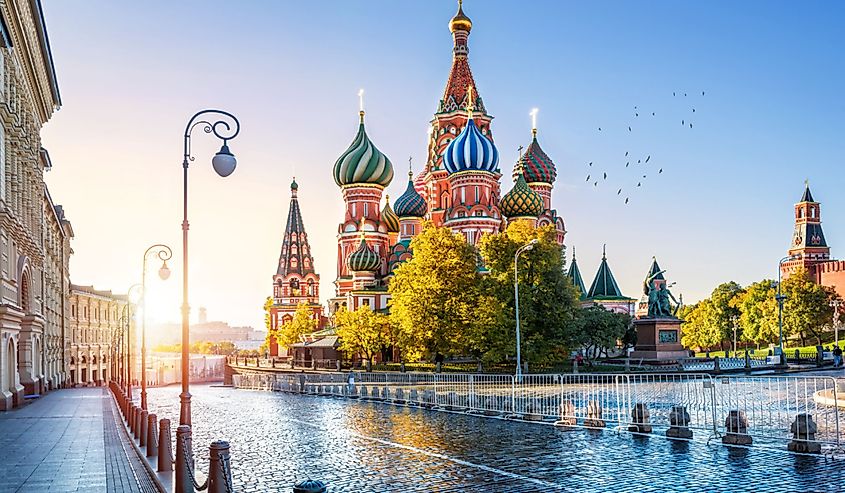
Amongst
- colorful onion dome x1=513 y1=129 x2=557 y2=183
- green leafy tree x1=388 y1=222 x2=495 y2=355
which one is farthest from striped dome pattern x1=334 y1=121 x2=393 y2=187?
green leafy tree x1=388 y1=222 x2=495 y2=355

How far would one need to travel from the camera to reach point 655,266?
74688 millimetres

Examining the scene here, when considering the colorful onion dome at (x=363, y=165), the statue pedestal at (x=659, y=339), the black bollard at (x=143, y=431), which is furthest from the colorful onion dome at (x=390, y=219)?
the black bollard at (x=143, y=431)

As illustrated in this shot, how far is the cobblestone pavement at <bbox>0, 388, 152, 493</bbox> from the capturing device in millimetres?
13508

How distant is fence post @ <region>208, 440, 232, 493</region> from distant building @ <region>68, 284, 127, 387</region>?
2499 inches

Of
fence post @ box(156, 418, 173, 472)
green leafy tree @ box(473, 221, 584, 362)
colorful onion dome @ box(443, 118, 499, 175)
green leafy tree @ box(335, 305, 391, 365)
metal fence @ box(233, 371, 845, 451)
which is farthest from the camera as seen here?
colorful onion dome @ box(443, 118, 499, 175)

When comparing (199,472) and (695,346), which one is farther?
(695,346)

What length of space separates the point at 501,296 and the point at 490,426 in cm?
2334

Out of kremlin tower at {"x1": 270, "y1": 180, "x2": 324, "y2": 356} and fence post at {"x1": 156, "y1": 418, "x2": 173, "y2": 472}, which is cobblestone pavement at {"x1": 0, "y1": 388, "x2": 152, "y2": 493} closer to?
fence post at {"x1": 156, "y1": 418, "x2": 173, "y2": 472}

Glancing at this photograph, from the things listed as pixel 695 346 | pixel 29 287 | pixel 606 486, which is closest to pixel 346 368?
pixel 29 287

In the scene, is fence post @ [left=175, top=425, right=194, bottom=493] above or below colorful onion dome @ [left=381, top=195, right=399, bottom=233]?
below

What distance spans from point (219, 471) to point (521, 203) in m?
61.8

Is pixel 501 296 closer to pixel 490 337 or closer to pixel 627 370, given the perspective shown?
pixel 490 337

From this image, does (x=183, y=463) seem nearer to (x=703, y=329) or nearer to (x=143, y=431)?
(x=143, y=431)

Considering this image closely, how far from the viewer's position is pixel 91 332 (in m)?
78.8
